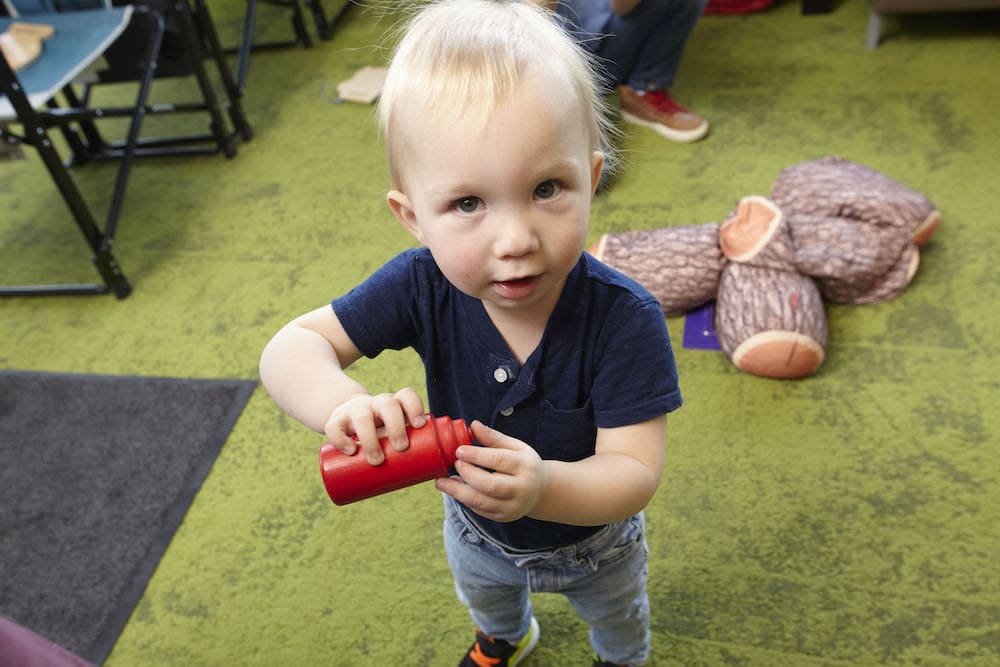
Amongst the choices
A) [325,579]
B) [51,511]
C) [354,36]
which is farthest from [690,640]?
[354,36]

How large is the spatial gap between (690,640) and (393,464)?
28.2 inches

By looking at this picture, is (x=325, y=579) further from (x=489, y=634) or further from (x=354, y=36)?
(x=354, y=36)

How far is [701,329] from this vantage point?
1550 millimetres

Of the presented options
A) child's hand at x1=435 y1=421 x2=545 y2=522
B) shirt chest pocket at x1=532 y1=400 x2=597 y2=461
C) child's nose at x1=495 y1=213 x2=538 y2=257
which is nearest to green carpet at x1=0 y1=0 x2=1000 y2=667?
shirt chest pocket at x1=532 y1=400 x2=597 y2=461

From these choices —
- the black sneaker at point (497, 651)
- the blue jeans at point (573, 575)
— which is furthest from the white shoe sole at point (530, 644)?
the blue jeans at point (573, 575)

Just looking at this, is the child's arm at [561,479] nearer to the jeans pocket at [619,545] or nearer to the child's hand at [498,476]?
the child's hand at [498,476]

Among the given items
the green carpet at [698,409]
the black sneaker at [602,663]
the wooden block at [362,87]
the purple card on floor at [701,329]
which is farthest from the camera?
the wooden block at [362,87]

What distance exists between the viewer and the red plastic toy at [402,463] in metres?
0.57

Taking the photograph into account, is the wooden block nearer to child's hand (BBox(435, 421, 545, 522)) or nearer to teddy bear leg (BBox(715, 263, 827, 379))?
teddy bear leg (BBox(715, 263, 827, 379))

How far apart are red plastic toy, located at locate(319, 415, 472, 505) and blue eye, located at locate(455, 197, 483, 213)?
0.15 meters

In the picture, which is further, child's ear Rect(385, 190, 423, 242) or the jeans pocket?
the jeans pocket

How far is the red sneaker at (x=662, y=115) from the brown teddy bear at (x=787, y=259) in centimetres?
51

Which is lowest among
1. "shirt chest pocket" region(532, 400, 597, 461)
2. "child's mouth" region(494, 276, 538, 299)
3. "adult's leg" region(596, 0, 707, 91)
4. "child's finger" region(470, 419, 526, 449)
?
"adult's leg" region(596, 0, 707, 91)

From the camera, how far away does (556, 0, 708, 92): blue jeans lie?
2020 millimetres
